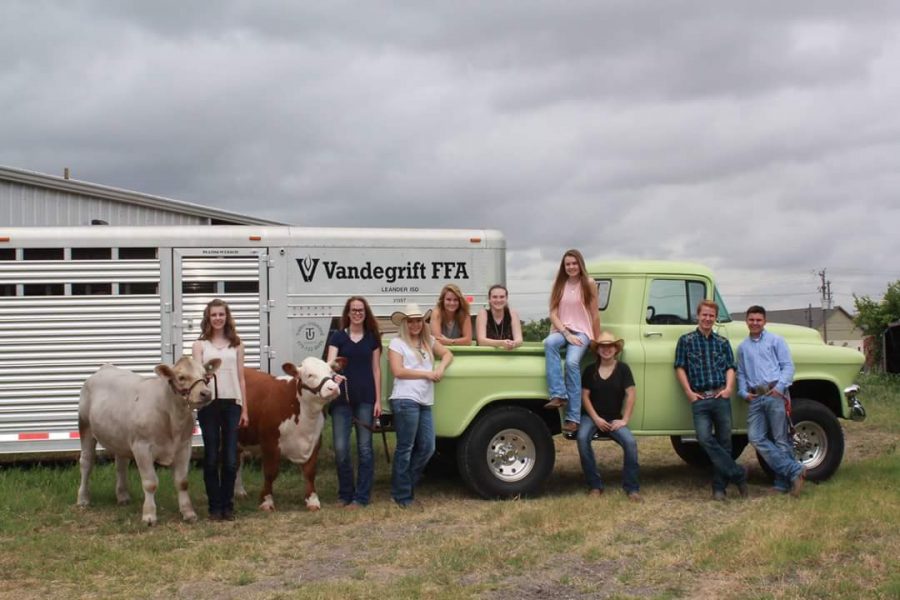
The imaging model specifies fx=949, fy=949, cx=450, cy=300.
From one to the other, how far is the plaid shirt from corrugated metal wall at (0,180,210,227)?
14.6 m

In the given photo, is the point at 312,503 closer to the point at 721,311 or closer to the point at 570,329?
the point at 570,329

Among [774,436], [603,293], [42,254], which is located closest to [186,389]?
[42,254]

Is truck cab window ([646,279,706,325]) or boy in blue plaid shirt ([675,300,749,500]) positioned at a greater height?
truck cab window ([646,279,706,325])

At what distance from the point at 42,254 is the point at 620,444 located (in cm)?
638

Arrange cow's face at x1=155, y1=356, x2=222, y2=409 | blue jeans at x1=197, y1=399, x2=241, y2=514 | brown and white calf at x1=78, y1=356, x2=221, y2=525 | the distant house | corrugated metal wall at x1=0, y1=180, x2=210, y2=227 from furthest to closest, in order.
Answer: the distant house
corrugated metal wall at x1=0, y1=180, x2=210, y2=227
blue jeans at x1=197, y1=399, x2=241, y2=514
brown and white calf at x1=78, y1=356, x2=221, y2=525
cow's face at x1=155, y1=356, x2=222, y2=409

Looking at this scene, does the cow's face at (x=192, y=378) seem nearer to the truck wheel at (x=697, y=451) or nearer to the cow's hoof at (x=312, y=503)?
the cow's hoof at (x=312, y=503)

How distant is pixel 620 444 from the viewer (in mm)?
8570

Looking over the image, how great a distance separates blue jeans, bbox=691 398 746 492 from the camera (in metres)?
8.48

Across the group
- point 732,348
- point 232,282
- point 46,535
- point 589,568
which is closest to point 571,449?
point 732,348

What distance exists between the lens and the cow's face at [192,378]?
24.0ft

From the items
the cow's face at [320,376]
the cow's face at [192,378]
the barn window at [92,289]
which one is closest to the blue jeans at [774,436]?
the cow's face at [320,376]

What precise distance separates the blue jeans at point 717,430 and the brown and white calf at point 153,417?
13.9 ft

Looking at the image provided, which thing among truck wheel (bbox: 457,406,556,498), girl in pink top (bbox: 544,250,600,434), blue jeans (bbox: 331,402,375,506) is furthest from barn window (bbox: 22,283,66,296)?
girl in pink top (bbox: 544,250,600,434)

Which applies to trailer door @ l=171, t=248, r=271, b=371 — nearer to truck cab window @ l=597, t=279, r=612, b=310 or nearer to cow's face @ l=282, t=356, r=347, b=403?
cow's face @ l=282, t=356, r=347, b=403
